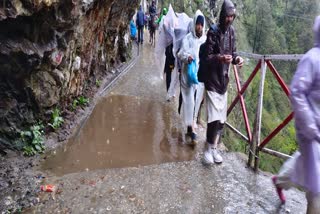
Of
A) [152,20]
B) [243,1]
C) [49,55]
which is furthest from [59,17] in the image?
[243,1]

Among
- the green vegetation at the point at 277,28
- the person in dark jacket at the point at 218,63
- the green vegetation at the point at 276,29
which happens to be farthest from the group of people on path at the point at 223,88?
the green vegetation at the point at 277,28

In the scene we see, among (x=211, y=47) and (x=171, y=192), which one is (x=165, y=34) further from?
(x=171, y=192)

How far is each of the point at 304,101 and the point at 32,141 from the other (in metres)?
3.72

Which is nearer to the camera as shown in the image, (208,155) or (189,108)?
(208,155)

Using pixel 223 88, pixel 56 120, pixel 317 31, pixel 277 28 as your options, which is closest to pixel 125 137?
pixel 56 120

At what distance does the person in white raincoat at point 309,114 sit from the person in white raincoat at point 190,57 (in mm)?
2699

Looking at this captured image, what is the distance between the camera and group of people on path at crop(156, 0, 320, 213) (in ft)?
7.29

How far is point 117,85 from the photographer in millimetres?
8797

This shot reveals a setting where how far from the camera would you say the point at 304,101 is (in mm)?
2211

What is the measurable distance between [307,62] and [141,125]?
410 centimetres

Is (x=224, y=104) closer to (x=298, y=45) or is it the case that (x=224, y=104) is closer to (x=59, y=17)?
(x=59, y=17)

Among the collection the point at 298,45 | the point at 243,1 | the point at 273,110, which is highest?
the point at 243,1

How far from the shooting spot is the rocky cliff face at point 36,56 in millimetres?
3639

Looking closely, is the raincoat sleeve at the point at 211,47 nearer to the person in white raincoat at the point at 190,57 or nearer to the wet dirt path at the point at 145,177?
the person in white raincoat at the point at 190,57
